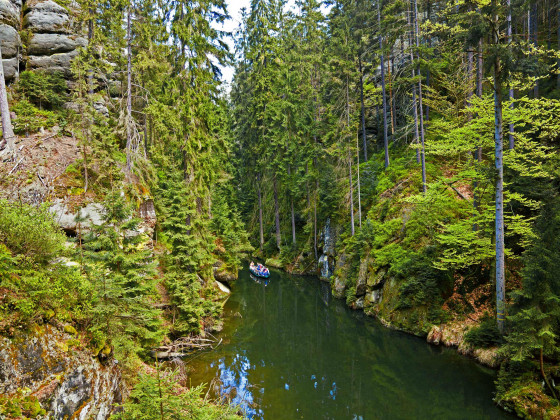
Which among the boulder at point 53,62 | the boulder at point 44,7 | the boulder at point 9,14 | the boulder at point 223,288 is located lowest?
the boulder at point 223,288

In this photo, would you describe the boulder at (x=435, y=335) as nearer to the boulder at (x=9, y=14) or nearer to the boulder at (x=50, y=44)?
the boulder at (x=50, y=44)

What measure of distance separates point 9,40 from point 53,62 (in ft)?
6.05

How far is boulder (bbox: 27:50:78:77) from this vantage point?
15844 mm

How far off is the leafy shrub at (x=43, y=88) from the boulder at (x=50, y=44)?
5.53 feet

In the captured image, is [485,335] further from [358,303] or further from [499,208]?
→ [358,303]

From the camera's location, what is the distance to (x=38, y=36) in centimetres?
1612

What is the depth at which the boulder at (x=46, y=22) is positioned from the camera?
1634 cm

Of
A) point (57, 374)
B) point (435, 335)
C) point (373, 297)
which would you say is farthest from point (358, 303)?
point (57, 374)

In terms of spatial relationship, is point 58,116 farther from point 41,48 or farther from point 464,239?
point 464,239

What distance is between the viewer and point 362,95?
26750 millimetres

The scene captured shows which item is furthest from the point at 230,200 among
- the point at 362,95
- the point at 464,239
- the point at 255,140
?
the point at 464,239

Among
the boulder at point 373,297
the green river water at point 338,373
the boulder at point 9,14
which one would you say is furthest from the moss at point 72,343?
the boulder at point 9,14

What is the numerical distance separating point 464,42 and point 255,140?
Answer: 28.4 m

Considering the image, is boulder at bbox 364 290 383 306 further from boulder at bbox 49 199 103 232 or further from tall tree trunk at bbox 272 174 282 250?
tall tree trunk at bbox 272 174 282 250
